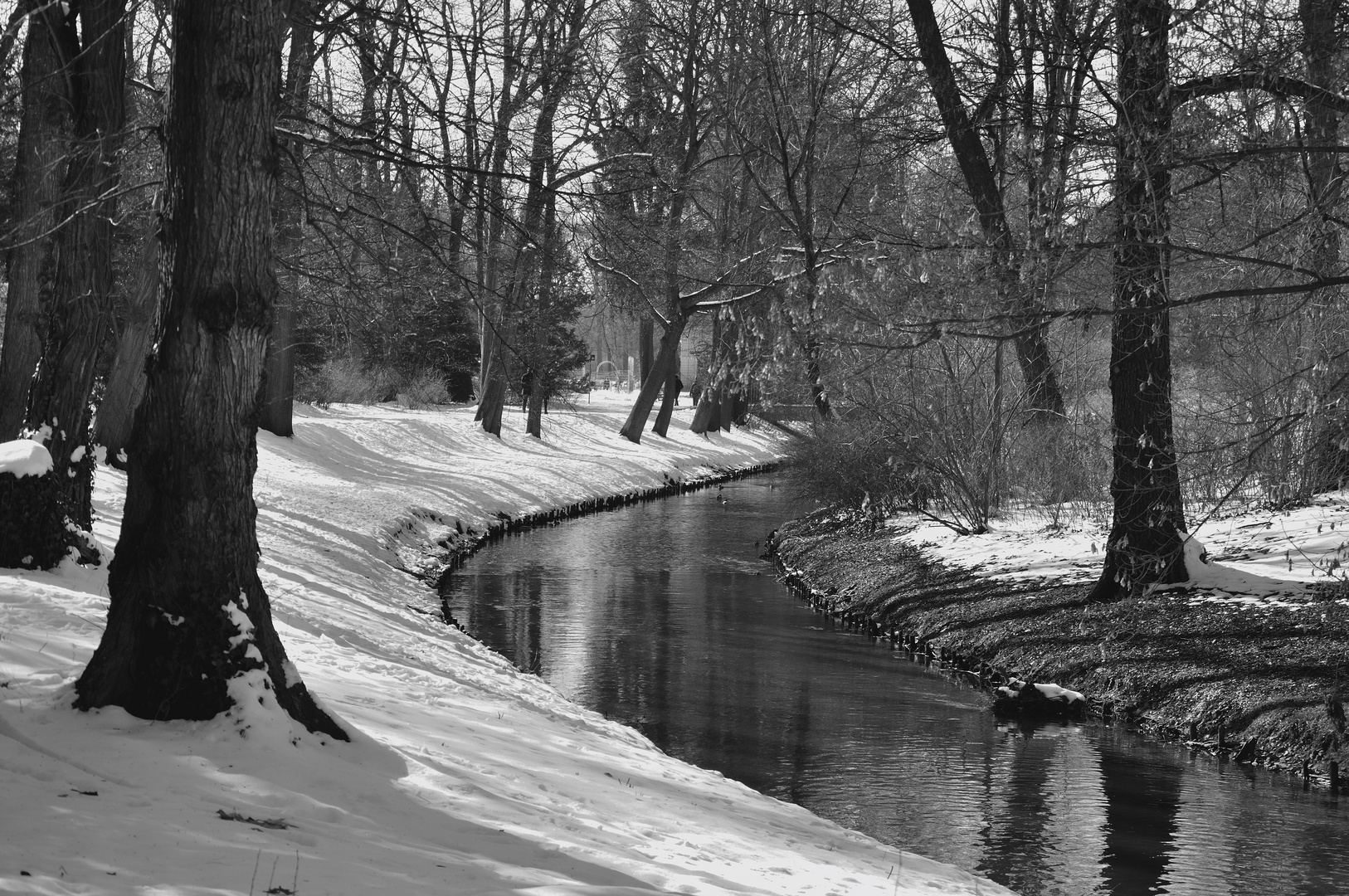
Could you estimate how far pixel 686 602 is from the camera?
16656 mm

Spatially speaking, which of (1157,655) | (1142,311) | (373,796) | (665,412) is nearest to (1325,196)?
(1142,311)

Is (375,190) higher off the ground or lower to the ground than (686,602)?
higher

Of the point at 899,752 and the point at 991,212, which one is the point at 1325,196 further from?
the point at 991,212

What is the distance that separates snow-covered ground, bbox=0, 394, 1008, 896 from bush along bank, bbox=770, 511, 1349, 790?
451 cm

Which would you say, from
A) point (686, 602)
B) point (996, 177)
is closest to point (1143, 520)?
point (996, 177)

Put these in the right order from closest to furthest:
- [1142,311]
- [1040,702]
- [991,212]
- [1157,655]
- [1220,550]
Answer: [1142,311]
[1040,702]
[1157,655]
[991,212]
[1220,550]

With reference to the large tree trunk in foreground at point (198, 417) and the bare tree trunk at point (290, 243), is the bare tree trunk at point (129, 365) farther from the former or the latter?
the large tree trunk in foreground at point (198, 417)

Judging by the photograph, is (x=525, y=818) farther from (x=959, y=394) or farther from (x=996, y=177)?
(x=959, y=394)

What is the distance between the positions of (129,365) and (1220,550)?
13.7 meters

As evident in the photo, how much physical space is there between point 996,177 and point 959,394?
3846 mm

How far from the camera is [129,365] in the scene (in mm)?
16266

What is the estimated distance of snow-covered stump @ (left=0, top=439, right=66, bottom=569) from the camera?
882cm

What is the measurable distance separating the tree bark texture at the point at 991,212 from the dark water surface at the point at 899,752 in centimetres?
348

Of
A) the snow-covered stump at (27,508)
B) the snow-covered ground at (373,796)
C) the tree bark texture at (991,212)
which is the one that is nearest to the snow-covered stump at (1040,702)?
the tree bark texture at (991,212)
